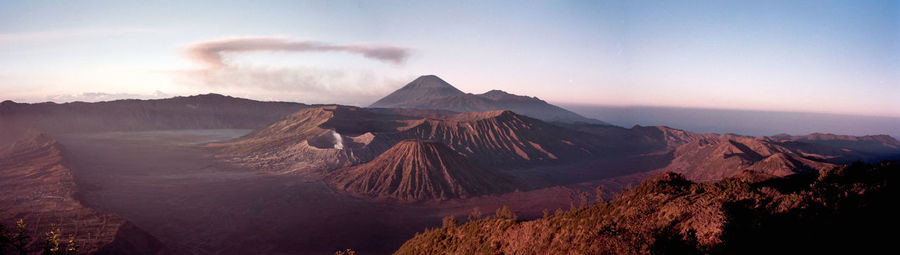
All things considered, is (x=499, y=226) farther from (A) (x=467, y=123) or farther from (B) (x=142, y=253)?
(A) (x=467, y=123)

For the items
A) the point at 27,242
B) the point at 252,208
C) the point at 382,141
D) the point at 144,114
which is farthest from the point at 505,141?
the point at 144,114

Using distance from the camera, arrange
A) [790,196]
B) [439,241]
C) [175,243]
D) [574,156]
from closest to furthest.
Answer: [790,196]
[439,241]
[175,243]
[574,156]

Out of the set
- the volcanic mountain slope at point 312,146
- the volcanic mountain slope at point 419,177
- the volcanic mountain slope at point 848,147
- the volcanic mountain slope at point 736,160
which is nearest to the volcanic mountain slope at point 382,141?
the volcanic mountain slope at point 312,146

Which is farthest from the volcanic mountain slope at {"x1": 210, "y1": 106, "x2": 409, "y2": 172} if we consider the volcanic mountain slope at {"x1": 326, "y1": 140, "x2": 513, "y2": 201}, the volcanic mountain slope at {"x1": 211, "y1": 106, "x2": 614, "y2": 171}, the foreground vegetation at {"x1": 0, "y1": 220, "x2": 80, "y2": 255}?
the foreground vegetation at {"x1": 0, "y1": 220, "x2": 80, "y2": 255}

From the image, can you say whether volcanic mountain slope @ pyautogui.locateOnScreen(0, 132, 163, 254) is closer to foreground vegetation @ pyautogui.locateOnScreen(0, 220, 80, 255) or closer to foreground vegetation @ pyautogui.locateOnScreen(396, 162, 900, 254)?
foreground vegetation @ pyautogui.locateOnScreen(0, 220, 80, 255)

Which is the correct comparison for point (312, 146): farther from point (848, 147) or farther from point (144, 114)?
point (848, 147)

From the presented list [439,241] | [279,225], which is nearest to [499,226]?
[439,241]
